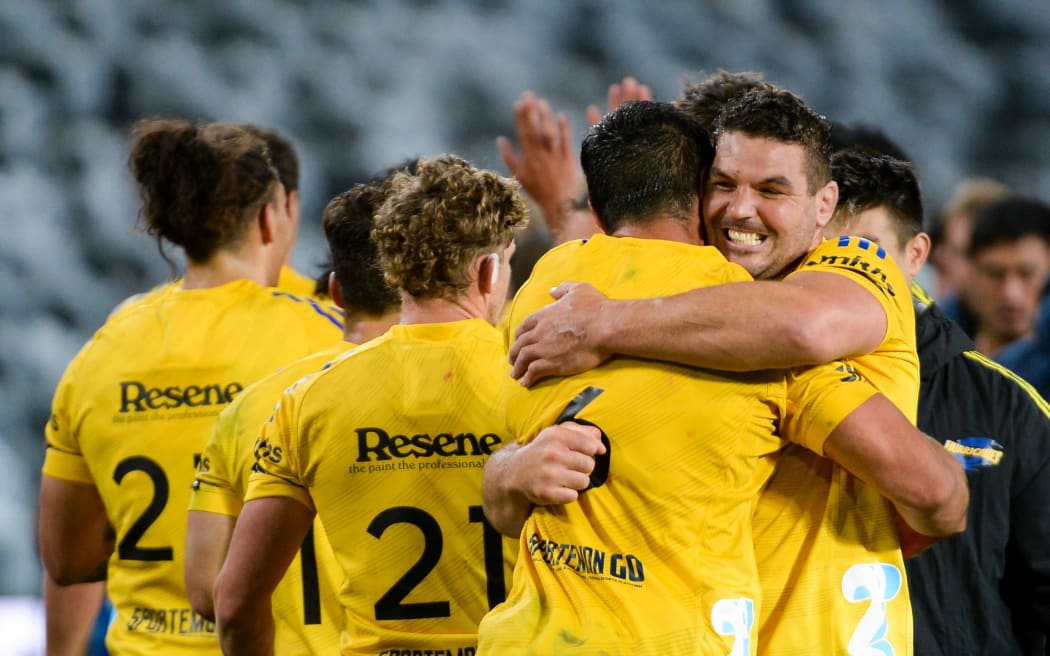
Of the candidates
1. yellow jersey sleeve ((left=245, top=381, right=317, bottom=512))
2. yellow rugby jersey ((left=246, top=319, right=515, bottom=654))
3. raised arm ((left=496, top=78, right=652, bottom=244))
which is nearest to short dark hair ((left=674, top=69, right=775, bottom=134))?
yellow rugby jersey ((left=246, top=319, right=515, bottom=654))

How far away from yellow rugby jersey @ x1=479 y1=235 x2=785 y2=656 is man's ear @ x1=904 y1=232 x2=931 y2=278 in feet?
4.00

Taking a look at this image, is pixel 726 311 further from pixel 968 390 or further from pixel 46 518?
pixel 46 518

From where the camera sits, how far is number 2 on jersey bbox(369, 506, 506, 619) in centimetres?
291

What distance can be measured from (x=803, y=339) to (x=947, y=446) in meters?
1.03

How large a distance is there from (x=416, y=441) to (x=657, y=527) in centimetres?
75

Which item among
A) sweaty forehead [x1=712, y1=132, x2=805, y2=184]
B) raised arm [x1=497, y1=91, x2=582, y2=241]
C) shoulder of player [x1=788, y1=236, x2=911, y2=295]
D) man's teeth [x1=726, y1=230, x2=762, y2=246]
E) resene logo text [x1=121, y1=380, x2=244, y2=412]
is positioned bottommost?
shoulder of player [x1=788, y1=236, x2=911, y2=295]

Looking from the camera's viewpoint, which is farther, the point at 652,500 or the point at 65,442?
the point at 65,442

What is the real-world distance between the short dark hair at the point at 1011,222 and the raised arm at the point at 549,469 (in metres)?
4.47

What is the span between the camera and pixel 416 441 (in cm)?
290

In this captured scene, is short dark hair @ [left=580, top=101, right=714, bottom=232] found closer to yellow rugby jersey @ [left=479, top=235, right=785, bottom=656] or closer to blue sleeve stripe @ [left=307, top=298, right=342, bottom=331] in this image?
yellow rugby jersey @ [left=479, top=235, right=785, bottom=656]

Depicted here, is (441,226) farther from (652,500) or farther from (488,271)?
(652,500)

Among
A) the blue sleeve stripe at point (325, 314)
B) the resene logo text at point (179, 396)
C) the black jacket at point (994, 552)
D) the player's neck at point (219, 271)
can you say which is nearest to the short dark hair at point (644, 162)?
the black jacket at point (994, 552)

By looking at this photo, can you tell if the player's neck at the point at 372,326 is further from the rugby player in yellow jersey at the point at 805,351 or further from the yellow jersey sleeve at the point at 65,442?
the yellow jersey sleeve at the point at 65,442

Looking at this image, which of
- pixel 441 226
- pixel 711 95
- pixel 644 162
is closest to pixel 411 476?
pixel 441 226
